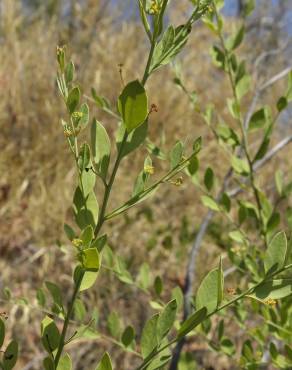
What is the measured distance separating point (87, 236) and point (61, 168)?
229 cm

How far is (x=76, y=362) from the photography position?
6.05 ft

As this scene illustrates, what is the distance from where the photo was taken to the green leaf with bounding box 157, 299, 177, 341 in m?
0.48

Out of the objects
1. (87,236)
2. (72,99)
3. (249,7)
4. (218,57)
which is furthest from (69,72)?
(249,7)

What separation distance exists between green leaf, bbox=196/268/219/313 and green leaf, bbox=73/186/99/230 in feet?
0.34

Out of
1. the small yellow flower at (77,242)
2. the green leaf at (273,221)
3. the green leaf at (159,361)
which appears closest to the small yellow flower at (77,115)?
the small yellow flower at (77,242)

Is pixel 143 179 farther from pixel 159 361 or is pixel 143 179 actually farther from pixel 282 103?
pixel 282 103

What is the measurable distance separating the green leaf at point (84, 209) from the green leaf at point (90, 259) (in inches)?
2.2

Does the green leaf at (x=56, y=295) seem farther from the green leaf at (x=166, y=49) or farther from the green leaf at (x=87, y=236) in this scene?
the green leaf at (x=166, y=49)

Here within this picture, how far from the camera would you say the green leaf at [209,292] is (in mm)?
481

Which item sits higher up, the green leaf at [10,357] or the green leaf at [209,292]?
the green leaf at [10,357]

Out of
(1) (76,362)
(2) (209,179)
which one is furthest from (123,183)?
(2) (209,179)

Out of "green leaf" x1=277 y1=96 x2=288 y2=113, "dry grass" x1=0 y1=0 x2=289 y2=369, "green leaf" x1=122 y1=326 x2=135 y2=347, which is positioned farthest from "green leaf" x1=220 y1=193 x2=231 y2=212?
"dry grass" x1=0 y1=0 x2=289 y2=369

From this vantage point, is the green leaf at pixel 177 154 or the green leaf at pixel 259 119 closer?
the green leaf at pixel 177 154

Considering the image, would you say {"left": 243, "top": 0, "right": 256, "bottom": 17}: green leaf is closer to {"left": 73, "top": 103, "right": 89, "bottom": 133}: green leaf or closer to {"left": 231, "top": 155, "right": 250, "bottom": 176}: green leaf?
{"left": 231, "top": 155, "right": 250, "bottom": 176}: green leaf
